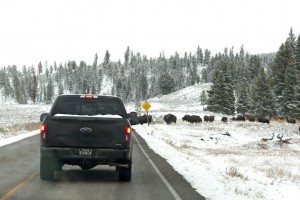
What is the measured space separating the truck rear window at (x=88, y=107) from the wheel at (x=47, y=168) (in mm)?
1181

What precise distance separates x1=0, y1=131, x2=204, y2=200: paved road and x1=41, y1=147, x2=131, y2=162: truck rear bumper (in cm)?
65

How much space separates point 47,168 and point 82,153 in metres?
1.20

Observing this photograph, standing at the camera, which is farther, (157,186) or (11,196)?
(157,186)

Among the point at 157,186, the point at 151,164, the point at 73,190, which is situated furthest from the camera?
the point at 151,164

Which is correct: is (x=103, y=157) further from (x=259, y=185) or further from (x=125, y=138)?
(x=259, y=185)

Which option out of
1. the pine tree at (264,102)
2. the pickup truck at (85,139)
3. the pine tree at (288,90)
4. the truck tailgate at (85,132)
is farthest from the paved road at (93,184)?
the pine tree at (264,102)

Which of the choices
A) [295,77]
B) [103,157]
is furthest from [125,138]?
[295,77]

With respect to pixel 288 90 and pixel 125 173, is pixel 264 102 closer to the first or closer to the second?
pixel 288 90

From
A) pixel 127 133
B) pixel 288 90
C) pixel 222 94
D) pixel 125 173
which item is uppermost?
pixel 222 94

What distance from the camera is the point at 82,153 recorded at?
9.48m

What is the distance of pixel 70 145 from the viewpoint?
9453 millimetres

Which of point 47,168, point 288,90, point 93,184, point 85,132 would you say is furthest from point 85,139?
point 288,90

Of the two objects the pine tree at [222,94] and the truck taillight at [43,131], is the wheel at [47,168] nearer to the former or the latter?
the truck taillight at [43,131]

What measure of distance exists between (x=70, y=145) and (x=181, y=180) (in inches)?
129
